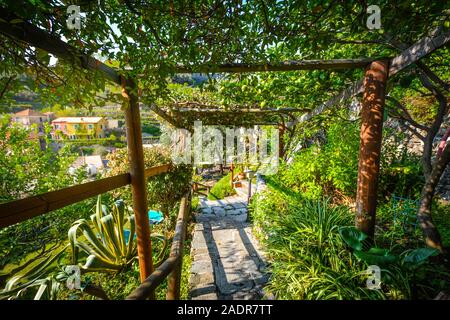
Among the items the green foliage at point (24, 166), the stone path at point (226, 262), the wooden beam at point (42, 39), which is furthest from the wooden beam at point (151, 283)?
Result: the green foliage at point (24, 166)

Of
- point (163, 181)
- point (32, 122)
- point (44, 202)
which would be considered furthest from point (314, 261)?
point (32, 122)

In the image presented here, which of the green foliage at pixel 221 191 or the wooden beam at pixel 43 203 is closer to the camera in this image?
the wooden beam at pixel 43 203

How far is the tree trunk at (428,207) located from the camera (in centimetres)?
189

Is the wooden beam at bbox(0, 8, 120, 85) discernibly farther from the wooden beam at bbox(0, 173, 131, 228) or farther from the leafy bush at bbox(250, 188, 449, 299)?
the leafy bush at bbox(250, 188, 449, 299)

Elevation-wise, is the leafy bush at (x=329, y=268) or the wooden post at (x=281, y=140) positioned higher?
the wooden post at (x=281, y=140)

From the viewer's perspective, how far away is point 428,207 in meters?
2.03

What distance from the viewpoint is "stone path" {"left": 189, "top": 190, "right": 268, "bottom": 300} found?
2246mm

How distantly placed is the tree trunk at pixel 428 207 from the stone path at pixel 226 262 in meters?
1.75

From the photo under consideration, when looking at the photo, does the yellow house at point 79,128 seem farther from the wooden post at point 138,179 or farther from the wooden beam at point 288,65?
the wooden beam at point 288,65

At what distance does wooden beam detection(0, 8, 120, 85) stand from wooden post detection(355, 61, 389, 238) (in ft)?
7.78

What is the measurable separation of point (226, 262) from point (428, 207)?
2.46 m

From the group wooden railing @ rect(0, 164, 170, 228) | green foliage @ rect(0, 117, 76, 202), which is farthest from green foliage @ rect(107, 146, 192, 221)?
wooden railing @ rect(0, 164, 170, 228)
